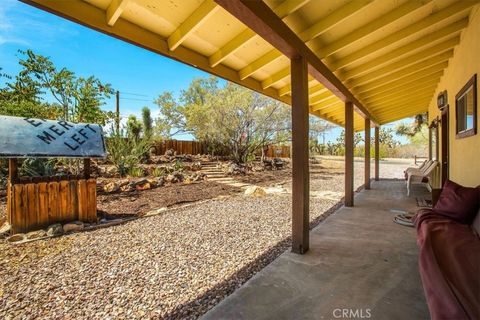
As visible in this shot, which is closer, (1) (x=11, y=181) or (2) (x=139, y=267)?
(2) (x=139, y=267)

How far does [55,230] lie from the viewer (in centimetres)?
374

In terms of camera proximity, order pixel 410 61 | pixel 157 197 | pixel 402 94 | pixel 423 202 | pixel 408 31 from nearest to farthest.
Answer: pixel 408 31 → pixel 410 61 → pixel 423 202 → pixel 157 197 → pixel 402 94

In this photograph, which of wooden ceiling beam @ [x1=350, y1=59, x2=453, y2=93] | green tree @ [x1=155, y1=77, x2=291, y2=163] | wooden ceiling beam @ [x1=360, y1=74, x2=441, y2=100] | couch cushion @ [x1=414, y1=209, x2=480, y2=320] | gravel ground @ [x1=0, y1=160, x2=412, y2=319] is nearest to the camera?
couch cushion @ [x1=414, y1=209, x2=480, y2=320]

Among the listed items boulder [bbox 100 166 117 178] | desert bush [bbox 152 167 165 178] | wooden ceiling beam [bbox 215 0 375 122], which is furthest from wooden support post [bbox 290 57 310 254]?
boulder [bbox 100 166 117 178]

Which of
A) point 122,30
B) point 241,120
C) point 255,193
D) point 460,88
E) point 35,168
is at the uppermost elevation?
point 241,120

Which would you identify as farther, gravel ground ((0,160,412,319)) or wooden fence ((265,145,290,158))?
wooden fence ((265,145,290,158))

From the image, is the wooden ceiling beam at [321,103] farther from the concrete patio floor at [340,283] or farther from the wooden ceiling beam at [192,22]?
the wooden ceiling beam at [192,22]

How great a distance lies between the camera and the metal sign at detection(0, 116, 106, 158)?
12.2 ft

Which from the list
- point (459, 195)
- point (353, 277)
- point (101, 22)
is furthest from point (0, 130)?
point (459, 195)

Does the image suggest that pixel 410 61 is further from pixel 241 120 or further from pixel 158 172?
pixel 158 172

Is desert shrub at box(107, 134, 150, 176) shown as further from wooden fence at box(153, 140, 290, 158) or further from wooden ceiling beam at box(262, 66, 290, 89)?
wooden ceiling beam at box(262, 66, 290, 89)

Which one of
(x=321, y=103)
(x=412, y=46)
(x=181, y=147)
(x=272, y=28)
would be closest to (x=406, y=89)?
(x=321, y=103)

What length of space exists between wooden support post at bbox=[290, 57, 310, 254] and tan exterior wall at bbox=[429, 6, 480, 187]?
214 cm

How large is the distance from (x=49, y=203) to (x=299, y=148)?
4.08 metres
